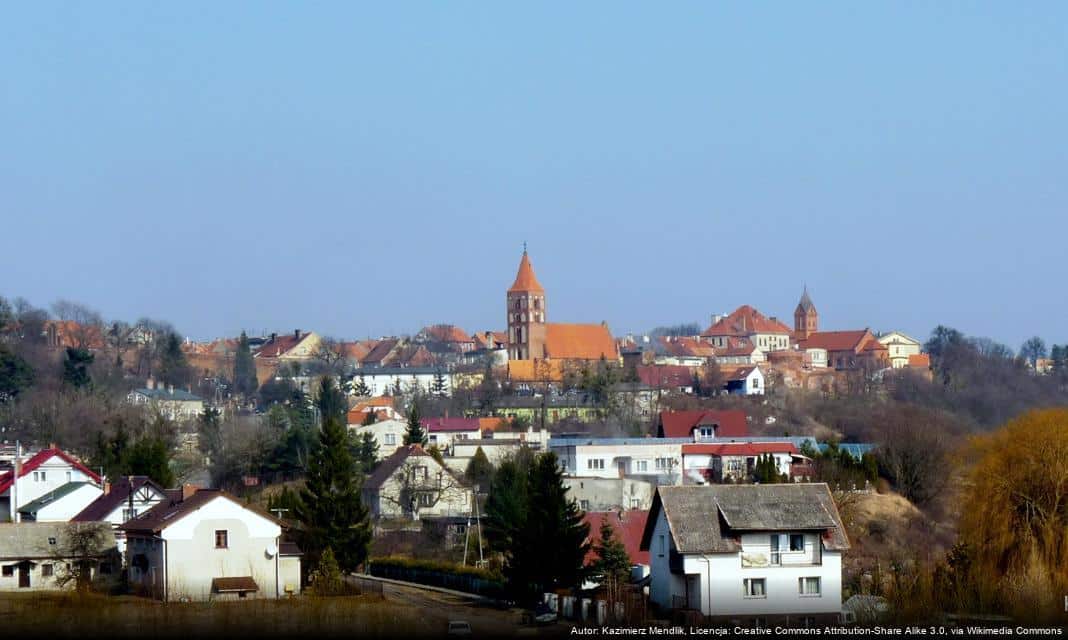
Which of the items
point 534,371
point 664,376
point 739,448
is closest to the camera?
point 739,448

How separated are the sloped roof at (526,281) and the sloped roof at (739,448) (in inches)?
3628

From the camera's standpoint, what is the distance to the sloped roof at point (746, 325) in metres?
195

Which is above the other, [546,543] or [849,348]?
[849,348]

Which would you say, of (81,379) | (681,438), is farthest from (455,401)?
(681,438)

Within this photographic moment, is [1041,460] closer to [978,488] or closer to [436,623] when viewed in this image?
[978,488]

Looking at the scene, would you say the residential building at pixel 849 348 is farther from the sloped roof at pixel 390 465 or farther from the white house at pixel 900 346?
the sloped roof at pixel 390 465

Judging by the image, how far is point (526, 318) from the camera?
543 ft

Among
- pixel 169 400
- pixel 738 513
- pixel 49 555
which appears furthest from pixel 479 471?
pixel 169 400

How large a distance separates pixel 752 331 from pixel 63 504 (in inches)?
5774

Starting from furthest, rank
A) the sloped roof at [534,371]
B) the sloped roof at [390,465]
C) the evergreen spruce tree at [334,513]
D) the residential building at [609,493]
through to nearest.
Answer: the sloped roof at [534,371]
the sloped roof at [390,465]
the residential building at [609,493]
the evergreen spruce tree at [334,513]

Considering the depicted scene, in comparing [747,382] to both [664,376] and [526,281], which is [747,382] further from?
[526,281]

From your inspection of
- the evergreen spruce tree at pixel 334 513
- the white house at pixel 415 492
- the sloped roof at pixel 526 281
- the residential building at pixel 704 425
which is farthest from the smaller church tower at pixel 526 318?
the evergreen spruce tree at pixel 334 513

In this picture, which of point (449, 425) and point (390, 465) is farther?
point (449, 425)

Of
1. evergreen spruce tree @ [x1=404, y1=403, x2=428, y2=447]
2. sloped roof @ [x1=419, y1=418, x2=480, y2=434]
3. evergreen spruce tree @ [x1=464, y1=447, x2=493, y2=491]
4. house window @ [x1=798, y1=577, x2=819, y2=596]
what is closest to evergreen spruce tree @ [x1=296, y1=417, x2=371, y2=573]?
house window @ [x1=798, y1=577, x2=819, y2=596]
